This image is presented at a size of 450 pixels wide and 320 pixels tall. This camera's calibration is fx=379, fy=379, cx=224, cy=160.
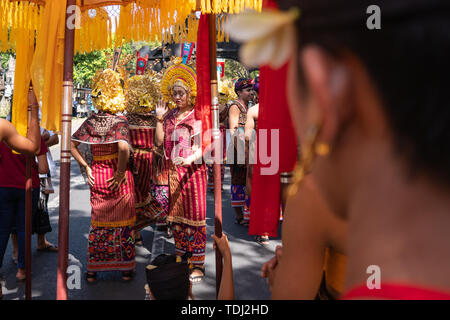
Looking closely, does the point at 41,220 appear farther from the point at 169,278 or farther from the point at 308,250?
the point at 308,250

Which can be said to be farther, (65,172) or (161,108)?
(161,108)

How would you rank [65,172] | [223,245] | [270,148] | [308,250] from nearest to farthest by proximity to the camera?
1. [308,250]
2. [270,148]
3. [65,172]
4. [223,245]

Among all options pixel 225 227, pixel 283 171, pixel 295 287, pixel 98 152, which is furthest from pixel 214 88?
pixel 225 227

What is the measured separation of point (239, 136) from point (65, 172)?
4.27 meters

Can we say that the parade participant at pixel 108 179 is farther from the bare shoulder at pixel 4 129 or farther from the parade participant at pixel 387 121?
the parade participant at pixel 387 121

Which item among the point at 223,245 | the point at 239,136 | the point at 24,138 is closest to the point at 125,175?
the point at 24,138

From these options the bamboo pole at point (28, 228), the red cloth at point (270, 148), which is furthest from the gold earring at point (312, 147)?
the bamboo pole at point (28, 228)

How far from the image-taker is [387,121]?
1.81 ft

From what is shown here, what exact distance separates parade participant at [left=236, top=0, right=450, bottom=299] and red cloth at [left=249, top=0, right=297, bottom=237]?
3.14 feet

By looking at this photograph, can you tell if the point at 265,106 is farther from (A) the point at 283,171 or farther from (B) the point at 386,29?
(B) the point at 386,29

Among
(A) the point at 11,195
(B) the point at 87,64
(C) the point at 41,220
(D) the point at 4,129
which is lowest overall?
(C) the point at 41,220

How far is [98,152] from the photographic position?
12.5 ft

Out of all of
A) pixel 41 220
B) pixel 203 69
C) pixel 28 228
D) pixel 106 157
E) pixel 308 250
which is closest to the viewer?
pixel 308 250
